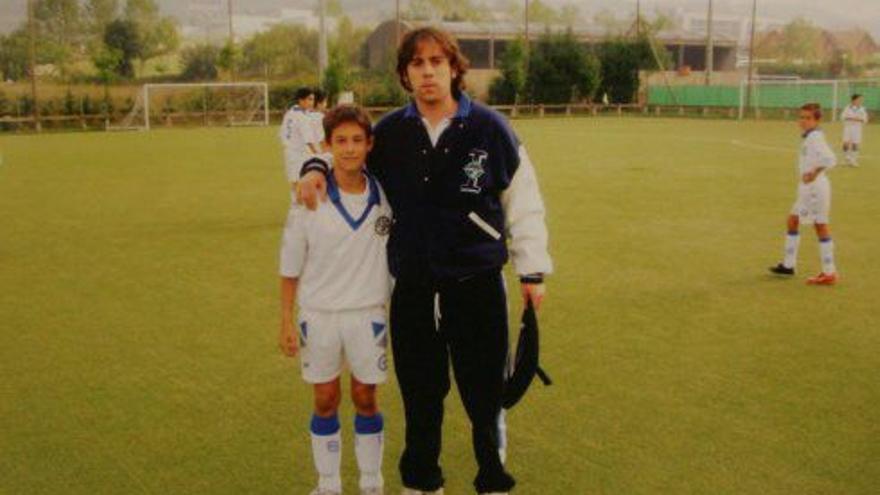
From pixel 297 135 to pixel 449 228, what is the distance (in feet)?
31.8

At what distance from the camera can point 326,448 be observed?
431 cm

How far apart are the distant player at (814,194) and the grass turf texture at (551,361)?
35 cm

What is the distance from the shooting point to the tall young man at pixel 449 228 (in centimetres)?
393

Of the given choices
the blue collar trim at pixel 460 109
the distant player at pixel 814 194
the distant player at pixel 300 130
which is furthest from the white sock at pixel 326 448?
the distant player at pixel 300 130

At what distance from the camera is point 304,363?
4.23 m

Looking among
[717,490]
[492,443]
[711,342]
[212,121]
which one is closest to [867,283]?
[711,342]

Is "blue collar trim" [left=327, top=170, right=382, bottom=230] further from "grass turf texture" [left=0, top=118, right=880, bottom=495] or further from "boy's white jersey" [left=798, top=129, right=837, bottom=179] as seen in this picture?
"boy's white jersey" [left=798, top=129, right=837, bottom=179]

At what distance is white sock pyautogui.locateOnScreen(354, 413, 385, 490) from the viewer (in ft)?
14.1

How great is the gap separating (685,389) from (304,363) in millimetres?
2917

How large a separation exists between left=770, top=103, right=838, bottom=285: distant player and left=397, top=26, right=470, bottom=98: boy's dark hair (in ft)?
20.8

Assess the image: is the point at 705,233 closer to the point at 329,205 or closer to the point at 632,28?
the point at 329,205

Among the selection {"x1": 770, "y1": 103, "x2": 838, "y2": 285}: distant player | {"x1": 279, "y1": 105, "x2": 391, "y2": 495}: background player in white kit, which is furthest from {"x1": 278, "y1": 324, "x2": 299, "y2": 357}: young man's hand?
{"x1": 770, "y1": 103, "x2": 838, "y2": 285}: distant player

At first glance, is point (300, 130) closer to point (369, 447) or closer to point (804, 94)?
point (369, 447)

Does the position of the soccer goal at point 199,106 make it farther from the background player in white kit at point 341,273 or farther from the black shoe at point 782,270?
the background player in white kit at point 341,273
